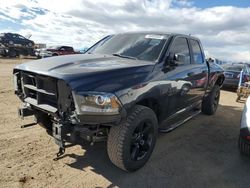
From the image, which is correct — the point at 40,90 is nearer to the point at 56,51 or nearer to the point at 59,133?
the point at 59,133

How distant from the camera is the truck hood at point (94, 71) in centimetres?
291

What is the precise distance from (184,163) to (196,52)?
2643 millimetres

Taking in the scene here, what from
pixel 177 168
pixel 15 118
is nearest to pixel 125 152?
pixel 177 168

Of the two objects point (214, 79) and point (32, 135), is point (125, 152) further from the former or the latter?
point (214, 79)

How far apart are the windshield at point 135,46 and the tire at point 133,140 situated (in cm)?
103

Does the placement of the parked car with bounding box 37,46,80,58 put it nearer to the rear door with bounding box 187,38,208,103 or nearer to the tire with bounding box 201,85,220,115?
the tire with bounding box 201,85,220,115

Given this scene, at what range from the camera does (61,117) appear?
10.0 feet

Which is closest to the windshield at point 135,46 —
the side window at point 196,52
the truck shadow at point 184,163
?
the side window at point 196,52

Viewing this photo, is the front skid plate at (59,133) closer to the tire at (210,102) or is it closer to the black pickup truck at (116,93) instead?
the black pickup truck at (116,93)

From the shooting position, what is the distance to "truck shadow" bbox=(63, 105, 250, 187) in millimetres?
3535

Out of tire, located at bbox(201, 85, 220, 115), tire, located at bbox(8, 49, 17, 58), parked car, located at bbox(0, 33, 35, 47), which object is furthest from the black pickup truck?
parked car, located at bbox(0, 33, 35, 47)

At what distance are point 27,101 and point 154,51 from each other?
2.07 metres

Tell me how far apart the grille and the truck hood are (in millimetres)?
112

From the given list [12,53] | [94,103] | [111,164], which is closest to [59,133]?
[94,103]
